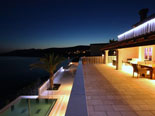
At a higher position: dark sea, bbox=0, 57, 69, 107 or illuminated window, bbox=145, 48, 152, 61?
illuminated window, bbox=145, 48, 152, 61

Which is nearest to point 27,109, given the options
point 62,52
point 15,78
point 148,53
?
point 62,52

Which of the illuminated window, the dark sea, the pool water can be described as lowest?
the dark sea

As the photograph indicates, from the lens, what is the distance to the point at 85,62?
11375 mm

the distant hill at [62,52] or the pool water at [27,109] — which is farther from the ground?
the distant hill at [62,52]

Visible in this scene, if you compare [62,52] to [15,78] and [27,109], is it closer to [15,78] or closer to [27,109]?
[27,109]

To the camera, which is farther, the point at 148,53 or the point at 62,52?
the point at 62,52

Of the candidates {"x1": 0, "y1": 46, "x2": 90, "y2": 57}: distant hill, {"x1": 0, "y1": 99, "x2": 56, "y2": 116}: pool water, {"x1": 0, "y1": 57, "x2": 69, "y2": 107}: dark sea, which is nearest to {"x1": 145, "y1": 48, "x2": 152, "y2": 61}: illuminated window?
{"x1": 0, "y1": 46, "x2": 90, "y2": 57}: distant hill

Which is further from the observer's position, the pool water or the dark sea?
the dark sea

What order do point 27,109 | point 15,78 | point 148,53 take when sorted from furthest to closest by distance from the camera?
1. point 15,78
2. point 27,109
3. point 148,53

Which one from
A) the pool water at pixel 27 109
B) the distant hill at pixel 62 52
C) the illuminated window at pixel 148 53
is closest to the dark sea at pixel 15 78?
the distant hill at pixel 62 52

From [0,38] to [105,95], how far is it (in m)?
33.0

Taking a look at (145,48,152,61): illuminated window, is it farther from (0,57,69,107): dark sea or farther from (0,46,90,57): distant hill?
(0,57,69,107): dark sea

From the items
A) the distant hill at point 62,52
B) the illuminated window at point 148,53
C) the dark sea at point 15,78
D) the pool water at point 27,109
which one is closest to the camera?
the illuminated window at point 148,53

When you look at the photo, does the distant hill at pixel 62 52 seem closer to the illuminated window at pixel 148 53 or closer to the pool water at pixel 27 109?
the pool water at pixel 27 109
